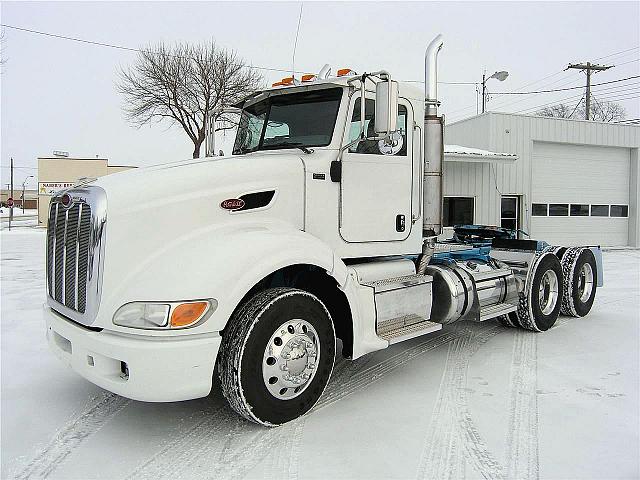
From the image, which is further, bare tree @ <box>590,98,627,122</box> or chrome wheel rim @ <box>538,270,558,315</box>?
bare tree @ <box>590,98,627,122</box>

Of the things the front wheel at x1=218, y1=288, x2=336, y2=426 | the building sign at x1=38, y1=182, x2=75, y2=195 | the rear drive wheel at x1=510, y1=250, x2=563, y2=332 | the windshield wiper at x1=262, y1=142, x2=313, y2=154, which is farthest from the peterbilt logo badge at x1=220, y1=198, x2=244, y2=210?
the building sign at x1=38, y1=182, x2=75, y2=195

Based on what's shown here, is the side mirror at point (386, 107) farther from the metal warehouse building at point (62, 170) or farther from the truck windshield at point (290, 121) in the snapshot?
the metal warehouse building at point (62, 170)

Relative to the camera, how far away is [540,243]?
23.1 ft

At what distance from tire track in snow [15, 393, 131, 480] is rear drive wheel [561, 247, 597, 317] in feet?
19.6

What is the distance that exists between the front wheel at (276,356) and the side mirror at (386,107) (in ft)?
4.58

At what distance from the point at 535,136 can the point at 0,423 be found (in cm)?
1798

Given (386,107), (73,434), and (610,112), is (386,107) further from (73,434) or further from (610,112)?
(610,112)

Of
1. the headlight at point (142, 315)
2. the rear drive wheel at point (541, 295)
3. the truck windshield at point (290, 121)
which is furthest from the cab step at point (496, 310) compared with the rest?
the headlight at point (142, 315)

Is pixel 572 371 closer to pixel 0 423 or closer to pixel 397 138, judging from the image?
pixel 397 138

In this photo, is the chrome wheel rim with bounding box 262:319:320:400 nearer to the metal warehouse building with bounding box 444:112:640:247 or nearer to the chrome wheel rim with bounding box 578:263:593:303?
the chrome wheel rim with bounding box 578:263:593:303

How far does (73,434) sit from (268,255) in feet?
5.90

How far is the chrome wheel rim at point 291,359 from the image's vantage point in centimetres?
366

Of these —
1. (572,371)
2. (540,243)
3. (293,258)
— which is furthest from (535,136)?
(293,258)

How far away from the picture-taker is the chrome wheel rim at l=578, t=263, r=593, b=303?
785cm
